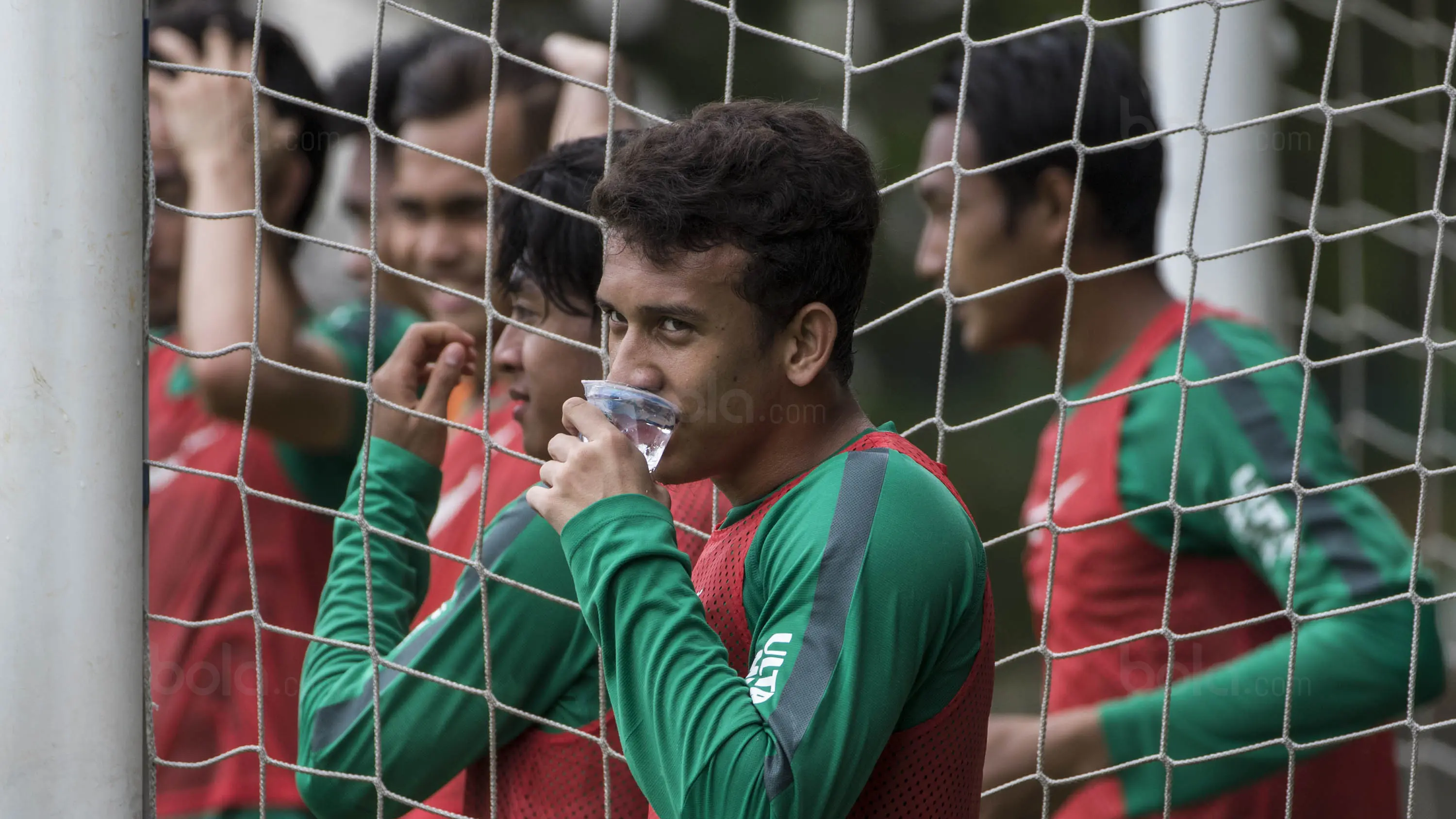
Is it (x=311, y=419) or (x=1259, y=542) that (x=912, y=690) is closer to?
(x=1259, y=542)

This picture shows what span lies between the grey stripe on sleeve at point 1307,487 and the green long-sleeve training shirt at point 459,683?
74 centimetres

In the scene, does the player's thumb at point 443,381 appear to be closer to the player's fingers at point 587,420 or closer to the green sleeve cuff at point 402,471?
the green sleeve cuff at point 402,471

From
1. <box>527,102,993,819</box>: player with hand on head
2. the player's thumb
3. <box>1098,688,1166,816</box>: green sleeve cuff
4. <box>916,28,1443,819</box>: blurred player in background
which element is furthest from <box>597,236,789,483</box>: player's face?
<box>1098,688,1166,816</box>: green sleeve cuff

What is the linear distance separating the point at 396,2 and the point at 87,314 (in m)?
0.52

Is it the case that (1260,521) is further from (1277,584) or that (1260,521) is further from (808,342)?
(808,342)

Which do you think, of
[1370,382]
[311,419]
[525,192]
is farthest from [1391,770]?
[1370,382]

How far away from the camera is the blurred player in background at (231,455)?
5.59 ft

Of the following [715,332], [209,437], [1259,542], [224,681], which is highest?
[715,332]

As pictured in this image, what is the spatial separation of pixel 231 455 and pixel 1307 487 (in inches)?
50.7

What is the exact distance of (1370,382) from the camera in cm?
519

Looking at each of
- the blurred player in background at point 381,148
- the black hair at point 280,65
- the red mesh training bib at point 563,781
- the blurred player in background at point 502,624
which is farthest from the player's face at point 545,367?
the black hair at point 280,65

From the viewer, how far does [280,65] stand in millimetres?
1965

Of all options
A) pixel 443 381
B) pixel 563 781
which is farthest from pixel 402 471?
pixel 563 781

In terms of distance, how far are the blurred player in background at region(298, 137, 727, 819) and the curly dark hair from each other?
35cm
